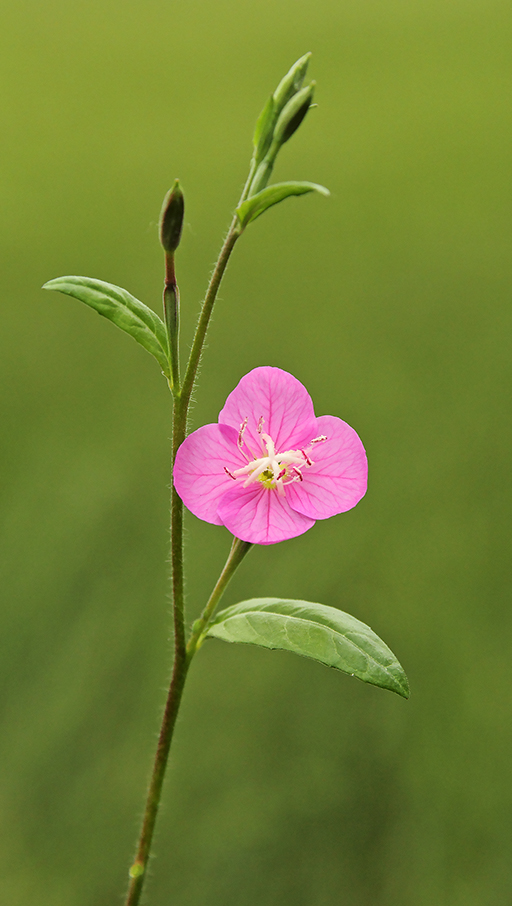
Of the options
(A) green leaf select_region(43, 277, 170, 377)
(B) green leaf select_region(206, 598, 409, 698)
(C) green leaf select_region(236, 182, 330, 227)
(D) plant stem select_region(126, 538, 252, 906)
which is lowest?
(D) plant stem select_region(126, 538, 252, 906)

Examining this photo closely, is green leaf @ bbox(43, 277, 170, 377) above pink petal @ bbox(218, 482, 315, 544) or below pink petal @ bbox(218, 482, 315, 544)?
above

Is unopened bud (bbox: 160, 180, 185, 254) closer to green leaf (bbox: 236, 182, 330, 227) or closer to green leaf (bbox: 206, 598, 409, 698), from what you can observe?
green leaf (bbox: 236, 182, 330, 227)

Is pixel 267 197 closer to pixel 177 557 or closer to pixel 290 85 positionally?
pixel 290 85

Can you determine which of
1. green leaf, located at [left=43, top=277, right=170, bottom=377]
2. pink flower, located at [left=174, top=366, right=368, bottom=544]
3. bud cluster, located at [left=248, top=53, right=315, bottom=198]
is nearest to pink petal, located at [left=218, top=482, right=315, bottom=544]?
pink flower, located at [left=174, top=366, right=368, bottom=544]

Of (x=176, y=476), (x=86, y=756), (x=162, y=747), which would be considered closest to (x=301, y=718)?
(x=86, y=756)

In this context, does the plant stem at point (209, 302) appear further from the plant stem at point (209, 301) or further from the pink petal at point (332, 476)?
the pink petal at point (332, 476)

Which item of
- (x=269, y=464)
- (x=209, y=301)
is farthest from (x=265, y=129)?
(x=269, y=464)
